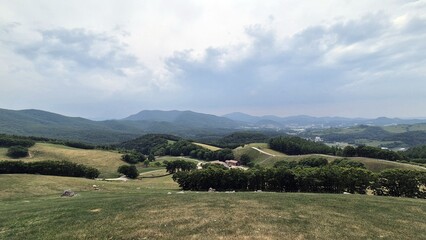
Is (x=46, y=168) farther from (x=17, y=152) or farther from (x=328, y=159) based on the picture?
(x=328, y=159)

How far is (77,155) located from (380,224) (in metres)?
162

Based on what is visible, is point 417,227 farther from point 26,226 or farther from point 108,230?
point 26,226

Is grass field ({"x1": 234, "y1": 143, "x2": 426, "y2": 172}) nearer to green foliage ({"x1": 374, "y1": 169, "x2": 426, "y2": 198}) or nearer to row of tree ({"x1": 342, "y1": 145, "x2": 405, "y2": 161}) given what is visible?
row of tree ({"x1": 342, "y1": 145, "x2": 405, "y2": 161})

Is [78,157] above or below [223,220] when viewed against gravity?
below

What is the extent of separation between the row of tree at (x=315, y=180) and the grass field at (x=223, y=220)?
23147 mm

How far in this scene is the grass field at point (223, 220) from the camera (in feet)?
82.5

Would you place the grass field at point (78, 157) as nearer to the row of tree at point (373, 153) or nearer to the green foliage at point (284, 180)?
the green foliage at point (284, 180)

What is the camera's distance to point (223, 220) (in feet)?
93.1

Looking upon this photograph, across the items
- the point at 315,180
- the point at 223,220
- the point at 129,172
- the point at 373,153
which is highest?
the point at 223,220

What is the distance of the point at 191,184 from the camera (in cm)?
7362

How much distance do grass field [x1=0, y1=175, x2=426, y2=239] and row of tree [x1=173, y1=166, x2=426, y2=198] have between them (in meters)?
23.1

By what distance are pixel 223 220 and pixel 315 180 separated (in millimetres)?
41173

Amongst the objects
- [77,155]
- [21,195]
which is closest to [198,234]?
[21,195]

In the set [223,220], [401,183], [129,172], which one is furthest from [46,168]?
[401,183]
